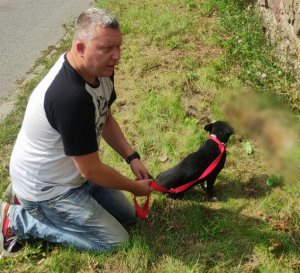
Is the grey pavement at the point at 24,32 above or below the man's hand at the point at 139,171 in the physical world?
above

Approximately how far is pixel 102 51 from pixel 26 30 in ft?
17.5

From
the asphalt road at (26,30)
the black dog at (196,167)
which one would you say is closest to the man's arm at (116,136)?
the black dog at (196,167)

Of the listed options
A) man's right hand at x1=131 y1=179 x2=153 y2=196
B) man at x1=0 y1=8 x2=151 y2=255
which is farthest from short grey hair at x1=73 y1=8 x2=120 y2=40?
man's right hand at x1=131 y1=179 x2=153 y2=196

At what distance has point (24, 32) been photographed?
6.72 m

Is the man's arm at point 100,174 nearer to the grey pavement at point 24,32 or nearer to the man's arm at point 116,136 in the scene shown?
the man's arm at point 116,136

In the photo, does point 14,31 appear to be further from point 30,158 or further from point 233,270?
point 233,270

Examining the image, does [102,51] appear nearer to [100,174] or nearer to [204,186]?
[100,174]

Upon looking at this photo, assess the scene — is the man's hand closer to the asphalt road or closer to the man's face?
the man's face

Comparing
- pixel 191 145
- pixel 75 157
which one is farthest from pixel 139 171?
pixel 191 145

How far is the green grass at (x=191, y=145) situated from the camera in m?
2.50

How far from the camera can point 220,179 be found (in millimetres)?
3213

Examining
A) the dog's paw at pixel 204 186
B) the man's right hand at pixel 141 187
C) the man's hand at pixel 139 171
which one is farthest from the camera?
the dog's paw at pixel 204 186

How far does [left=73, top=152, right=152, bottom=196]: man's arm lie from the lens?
7.22ft

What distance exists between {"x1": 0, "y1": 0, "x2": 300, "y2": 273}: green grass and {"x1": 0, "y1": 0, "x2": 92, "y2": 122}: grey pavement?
0.93 feet
